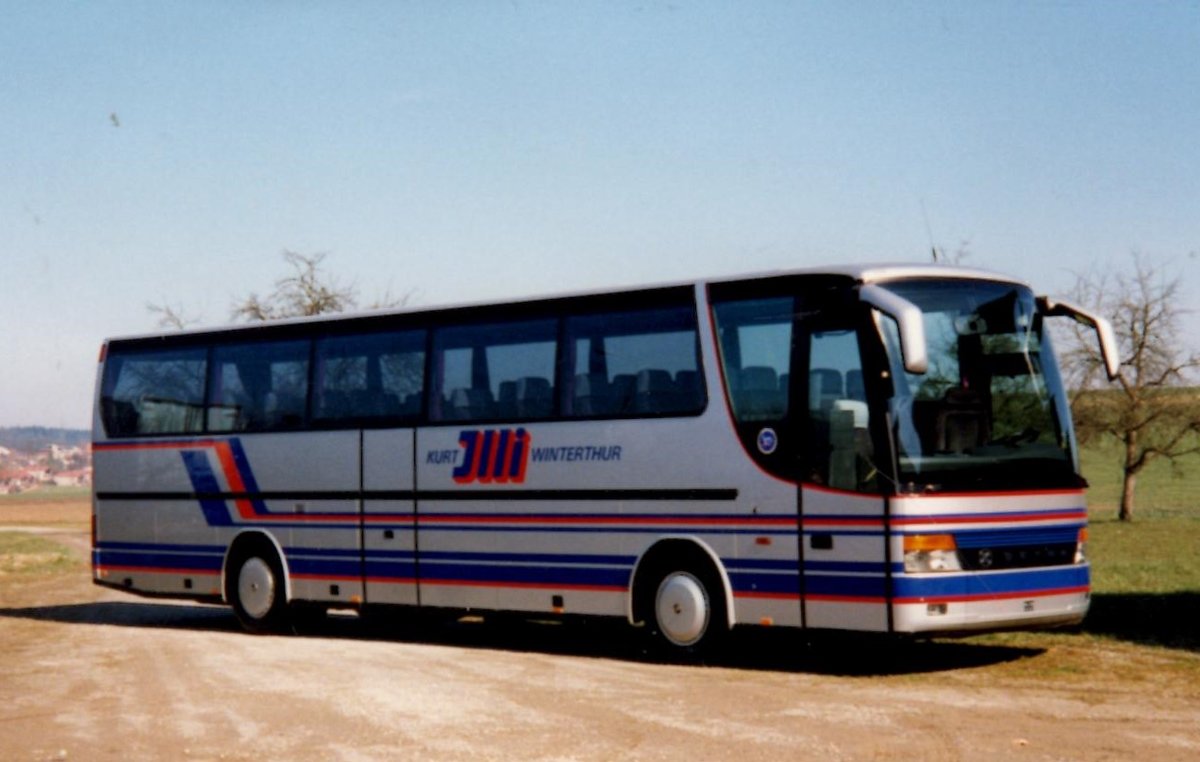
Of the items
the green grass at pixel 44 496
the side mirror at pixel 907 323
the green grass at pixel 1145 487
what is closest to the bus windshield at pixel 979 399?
the side mirror at pixel 907 323

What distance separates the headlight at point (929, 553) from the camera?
13305mm

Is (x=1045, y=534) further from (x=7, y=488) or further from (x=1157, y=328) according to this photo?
(x=7, y=488)

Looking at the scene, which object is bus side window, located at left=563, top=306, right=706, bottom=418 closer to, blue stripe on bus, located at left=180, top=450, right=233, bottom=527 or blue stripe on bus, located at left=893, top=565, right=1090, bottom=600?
blue stripe on bus, located at left=893, top=565, right=1090, bottom=600

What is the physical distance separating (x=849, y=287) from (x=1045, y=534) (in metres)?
2.58

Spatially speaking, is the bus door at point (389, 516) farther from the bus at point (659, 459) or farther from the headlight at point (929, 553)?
the headlight at point (929, 553)

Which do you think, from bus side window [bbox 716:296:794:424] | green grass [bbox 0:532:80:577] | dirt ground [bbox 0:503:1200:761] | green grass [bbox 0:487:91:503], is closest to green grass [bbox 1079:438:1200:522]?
green grass [bbox 0:532:80:577]

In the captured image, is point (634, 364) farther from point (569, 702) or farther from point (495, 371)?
point (569, 702)

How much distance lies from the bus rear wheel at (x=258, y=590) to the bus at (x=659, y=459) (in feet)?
0.12

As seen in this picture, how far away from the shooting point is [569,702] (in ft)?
40.0

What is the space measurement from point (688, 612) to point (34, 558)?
26685mm

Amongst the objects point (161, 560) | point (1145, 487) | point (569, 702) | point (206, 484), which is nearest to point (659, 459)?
point (569, 702)

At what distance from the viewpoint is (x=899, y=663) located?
47.7 ft

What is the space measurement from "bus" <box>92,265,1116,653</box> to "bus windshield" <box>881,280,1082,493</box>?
0.02 m

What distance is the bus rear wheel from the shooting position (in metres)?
19.6
